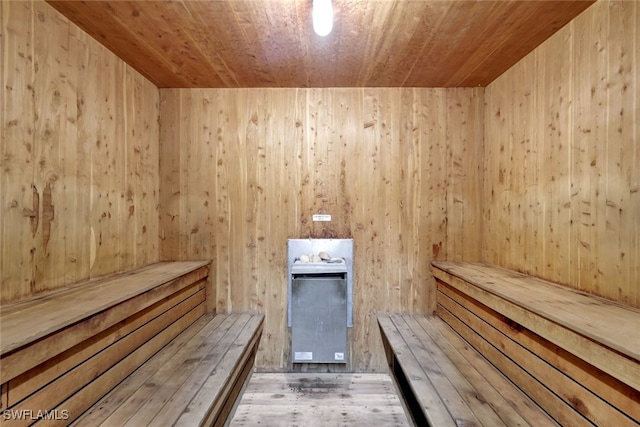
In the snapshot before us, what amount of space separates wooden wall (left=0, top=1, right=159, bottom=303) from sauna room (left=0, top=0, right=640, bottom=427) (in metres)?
0.01

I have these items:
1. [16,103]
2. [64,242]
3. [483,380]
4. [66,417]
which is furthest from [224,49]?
[483,380]

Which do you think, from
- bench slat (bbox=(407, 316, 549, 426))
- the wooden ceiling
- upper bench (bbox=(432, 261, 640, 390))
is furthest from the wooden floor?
the wooden ceiling

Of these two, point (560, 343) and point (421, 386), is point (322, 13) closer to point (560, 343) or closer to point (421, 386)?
point (560, 343)

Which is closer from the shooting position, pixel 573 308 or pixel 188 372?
pixel 573 308

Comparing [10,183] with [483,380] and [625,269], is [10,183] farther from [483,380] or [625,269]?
[625,269]

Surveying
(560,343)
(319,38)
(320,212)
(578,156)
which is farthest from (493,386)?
(319,38)

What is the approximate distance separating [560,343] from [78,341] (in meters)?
2.12

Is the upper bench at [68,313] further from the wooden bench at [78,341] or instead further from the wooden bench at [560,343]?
the wooden bench at [560,343]

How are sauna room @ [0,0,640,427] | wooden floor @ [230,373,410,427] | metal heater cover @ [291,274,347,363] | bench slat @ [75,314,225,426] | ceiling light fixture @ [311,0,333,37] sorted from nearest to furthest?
bench slat @ [75,314,225,426] < sauna room @ [0,0,640,427] < ceiling light fixture @ [311,0,333,37] < wooden floor @ [230,373,410,427] < metal heater cover @ [291,274,347,363]

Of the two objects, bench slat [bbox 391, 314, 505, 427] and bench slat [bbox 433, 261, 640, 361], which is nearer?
bench slat [bbox 433, 261, 640, 361]

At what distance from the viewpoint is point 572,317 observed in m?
1.30

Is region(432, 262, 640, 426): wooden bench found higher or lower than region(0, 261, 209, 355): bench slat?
lower

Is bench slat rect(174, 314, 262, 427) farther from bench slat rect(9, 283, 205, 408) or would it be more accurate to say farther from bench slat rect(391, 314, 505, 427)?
bench slat rect(391, 314, 505, 427)

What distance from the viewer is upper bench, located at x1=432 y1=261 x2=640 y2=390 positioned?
1.05 meters
